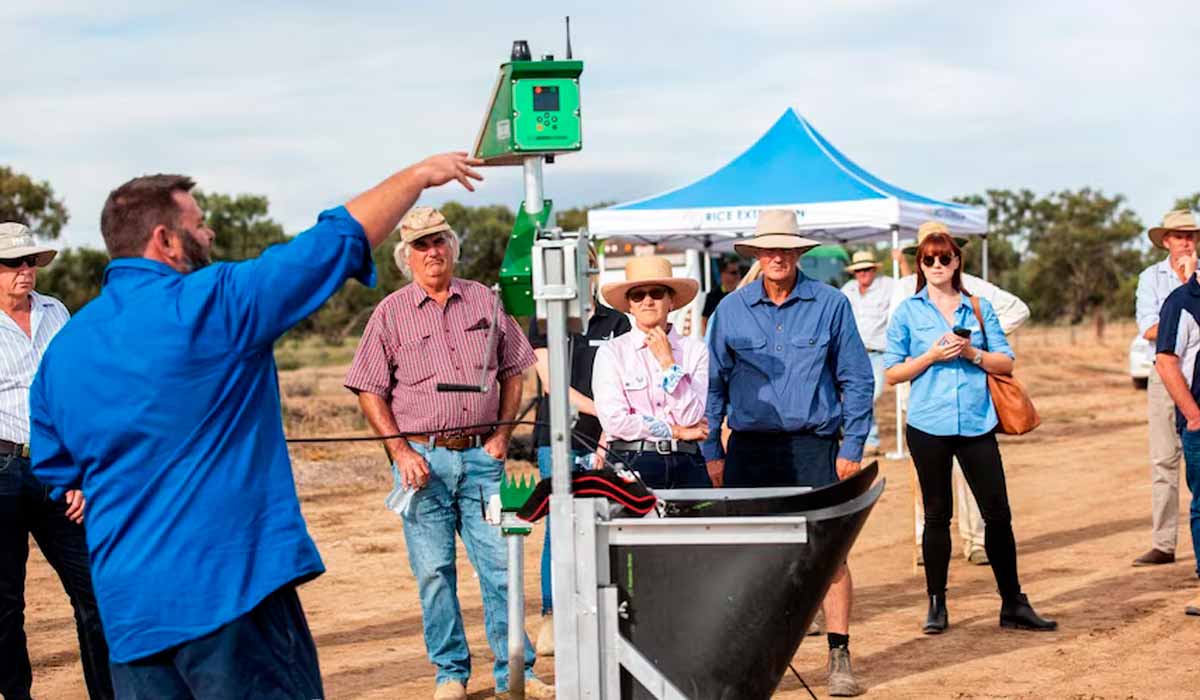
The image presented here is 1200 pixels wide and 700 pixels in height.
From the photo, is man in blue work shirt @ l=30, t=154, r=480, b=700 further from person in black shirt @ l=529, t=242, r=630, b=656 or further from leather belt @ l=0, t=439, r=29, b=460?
person in black shirt @ l=529, t=242, r=630, b=656

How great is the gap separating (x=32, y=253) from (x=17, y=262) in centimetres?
7

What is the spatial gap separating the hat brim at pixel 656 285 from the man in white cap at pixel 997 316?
1.77 metres

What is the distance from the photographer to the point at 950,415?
8125 mm

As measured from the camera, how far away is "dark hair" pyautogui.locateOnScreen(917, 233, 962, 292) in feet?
27.7

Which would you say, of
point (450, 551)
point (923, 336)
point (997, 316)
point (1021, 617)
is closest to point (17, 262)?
point (450, 551)

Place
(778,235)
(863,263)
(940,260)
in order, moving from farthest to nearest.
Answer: (863,263) < (940,260) < (778,235)

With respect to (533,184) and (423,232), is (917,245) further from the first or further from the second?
(533,184)

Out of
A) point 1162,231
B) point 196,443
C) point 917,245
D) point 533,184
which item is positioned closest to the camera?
point 196,443

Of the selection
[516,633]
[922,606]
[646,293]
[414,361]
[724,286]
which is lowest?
[922,606]

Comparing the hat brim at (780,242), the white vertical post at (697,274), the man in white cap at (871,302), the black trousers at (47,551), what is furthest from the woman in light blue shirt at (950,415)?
the man in white cap at (871,302)

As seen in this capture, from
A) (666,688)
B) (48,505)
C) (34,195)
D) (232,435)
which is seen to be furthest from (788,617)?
(34,195)

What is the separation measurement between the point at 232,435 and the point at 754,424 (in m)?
3.55

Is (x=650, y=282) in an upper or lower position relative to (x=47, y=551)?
upper

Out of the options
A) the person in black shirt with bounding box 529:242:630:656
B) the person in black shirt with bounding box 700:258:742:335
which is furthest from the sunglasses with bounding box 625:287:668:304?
the person in black shirt with bounding box 700:258:742:335
